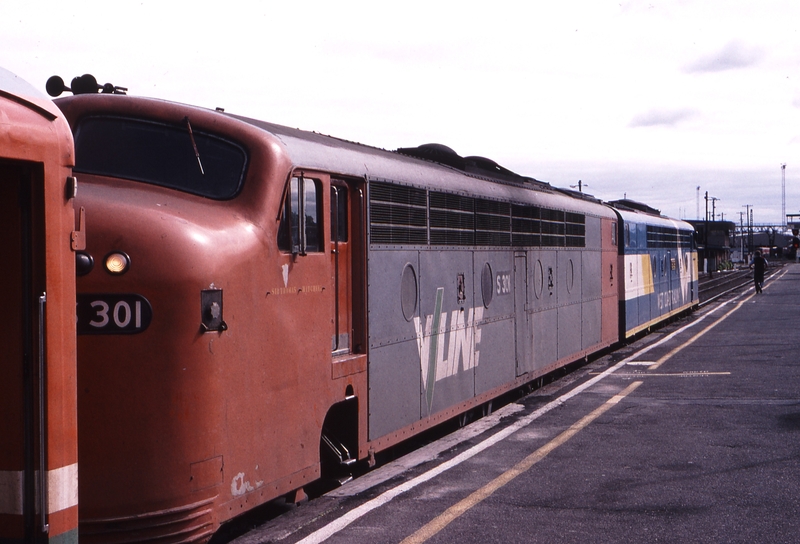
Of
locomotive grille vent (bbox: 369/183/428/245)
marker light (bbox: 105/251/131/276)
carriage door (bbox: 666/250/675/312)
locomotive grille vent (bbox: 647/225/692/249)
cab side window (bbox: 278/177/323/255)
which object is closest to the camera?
marker light (bbox: 105/251/131/276)

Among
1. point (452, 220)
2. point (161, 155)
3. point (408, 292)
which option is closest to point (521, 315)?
point (452, 220)

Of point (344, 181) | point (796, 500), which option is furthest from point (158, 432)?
point (796, 500)

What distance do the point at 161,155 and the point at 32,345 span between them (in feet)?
7.50

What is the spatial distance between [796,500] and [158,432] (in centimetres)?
516

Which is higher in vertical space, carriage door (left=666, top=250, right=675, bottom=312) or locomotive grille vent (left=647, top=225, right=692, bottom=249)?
locomotive grille vent (left=647, top=225, right=692, bottom=249)

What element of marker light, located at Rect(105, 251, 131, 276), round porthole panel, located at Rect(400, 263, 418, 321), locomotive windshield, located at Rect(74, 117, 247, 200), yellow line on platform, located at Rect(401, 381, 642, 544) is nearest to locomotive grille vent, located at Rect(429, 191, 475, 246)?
round porthole panel, located at Rect(400, 263, 418, 321)

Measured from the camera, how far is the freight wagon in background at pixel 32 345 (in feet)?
14.6

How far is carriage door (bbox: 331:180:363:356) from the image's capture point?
7.80m

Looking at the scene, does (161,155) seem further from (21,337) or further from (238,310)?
(21,337)

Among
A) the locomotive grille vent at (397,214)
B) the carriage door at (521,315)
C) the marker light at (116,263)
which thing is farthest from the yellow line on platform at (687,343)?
the marker light at (116,263)

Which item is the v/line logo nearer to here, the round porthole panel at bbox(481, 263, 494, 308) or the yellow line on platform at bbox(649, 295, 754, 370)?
the round porthole panel at bbox(481, 263, 494, 308)

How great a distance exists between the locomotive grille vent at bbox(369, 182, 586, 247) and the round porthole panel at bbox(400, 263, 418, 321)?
29 centimetres

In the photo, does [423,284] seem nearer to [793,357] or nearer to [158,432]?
[158,432]

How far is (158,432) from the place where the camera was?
5.60m
